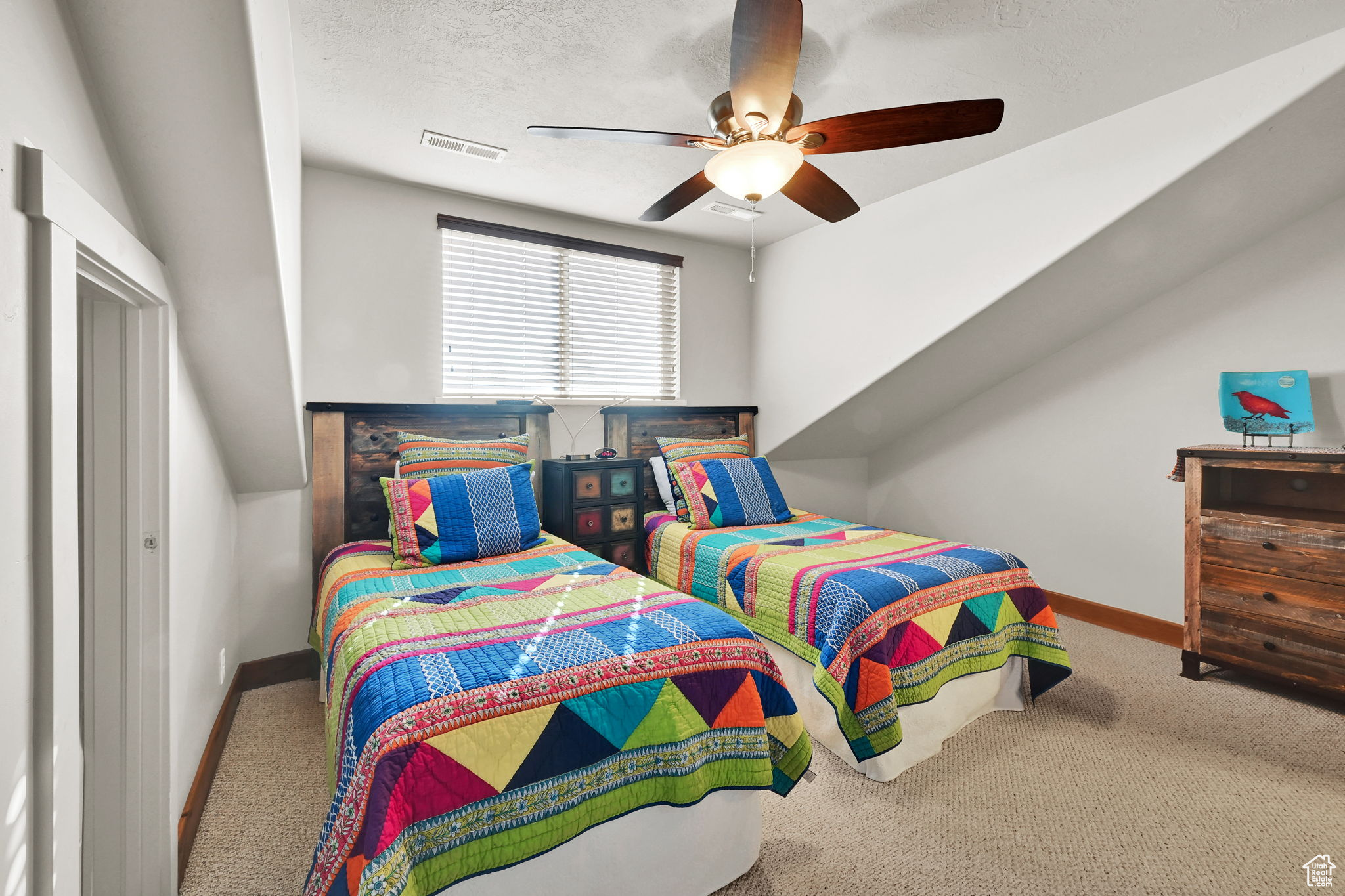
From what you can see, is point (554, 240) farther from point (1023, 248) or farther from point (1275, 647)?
point (1275, 647)

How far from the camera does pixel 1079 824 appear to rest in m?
1.75

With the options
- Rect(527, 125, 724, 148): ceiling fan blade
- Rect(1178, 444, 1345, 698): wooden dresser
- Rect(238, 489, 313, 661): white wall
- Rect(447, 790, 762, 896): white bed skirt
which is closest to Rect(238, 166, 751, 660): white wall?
Rect(238, 489, 313, 661): white wall

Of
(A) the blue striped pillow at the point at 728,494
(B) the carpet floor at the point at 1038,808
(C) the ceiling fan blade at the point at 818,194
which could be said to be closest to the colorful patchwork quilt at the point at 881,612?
(B) the carpet floor at the point at 1038,808

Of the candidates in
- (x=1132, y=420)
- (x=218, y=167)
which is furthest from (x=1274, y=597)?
(x=218, y=167)

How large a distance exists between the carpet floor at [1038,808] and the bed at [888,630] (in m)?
0.14

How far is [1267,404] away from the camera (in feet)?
8.54

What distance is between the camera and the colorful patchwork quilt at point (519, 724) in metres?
1.16

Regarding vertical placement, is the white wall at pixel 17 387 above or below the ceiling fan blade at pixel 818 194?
below

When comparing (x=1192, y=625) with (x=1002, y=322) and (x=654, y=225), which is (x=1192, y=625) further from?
(x=654, y=225)

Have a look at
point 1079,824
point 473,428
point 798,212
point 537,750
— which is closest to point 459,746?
point 537,750

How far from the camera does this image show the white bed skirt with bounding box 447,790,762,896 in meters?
1.29

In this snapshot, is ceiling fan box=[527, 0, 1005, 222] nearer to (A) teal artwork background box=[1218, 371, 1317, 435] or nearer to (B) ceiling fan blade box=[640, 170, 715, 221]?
(B) ceiling fan blade box=[640, 170, 715, 221]

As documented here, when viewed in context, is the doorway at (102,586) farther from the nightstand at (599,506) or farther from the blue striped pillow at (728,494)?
the blue striped pillow at (728,494)

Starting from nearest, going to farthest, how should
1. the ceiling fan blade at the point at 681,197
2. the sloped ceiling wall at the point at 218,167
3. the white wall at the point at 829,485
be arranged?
the sloped ceiling wall at the point at 218,167 → the ceiling fan blade at the point at 681,197 → the white wall at the point at 829,485
